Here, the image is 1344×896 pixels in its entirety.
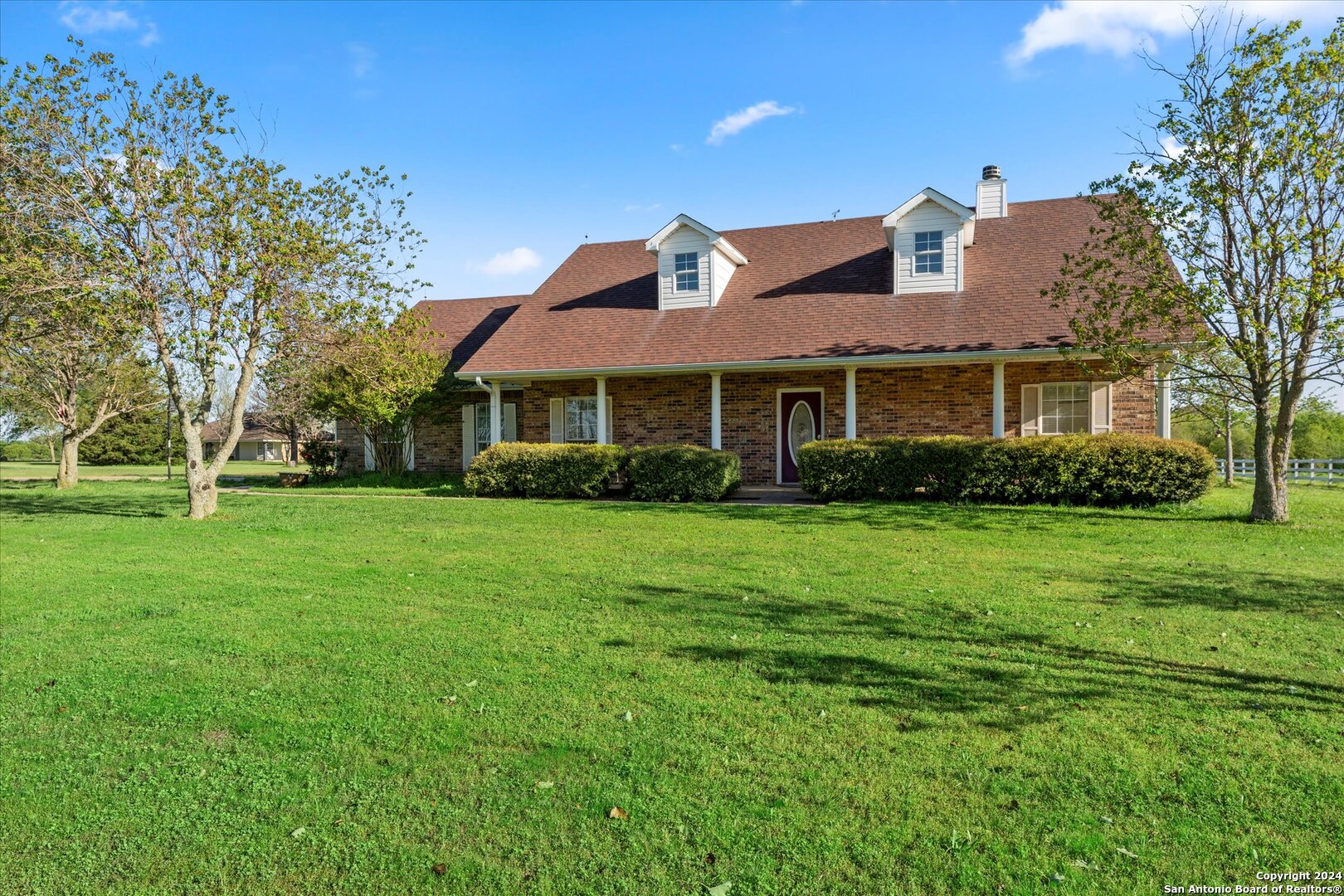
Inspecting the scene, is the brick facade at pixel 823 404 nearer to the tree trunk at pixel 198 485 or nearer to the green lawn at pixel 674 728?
the tree trunk at pixel 198 485

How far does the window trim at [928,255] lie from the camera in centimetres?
1752

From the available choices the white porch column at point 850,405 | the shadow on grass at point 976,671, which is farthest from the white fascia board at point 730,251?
the shadow on grass at point 976,671

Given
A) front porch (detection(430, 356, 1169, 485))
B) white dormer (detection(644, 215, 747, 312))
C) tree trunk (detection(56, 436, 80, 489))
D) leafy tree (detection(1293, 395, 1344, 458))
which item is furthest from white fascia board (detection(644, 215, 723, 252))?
leafy tree (detection(1293, 395, 1344, 458))

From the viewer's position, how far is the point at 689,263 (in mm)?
19312

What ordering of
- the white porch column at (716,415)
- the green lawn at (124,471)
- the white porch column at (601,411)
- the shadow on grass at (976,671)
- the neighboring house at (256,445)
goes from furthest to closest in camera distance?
the neighboring house at (256,445), the green lawn at (124,471), the white porch column at (601,411), the white porch column at (716,415), the shadow on grass at (976,671)

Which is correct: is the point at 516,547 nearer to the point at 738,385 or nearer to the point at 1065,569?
the point at 1065,569

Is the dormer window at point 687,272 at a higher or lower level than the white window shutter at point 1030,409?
higher

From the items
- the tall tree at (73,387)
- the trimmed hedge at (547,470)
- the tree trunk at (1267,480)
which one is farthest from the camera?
the tall tree at (73,387)

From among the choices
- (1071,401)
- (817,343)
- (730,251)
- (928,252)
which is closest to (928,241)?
(928,252)

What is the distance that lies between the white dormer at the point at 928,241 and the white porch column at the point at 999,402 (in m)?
2.70

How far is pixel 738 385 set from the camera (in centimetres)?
1847

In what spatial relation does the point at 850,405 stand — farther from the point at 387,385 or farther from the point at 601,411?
the point at 387,385

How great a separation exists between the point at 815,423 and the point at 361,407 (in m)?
11.3

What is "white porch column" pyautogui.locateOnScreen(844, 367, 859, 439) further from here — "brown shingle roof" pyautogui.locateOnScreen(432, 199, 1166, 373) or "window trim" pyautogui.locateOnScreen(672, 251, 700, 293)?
"window trim" pyautogui.locateOnScreen(672, 251, 700, 293)
